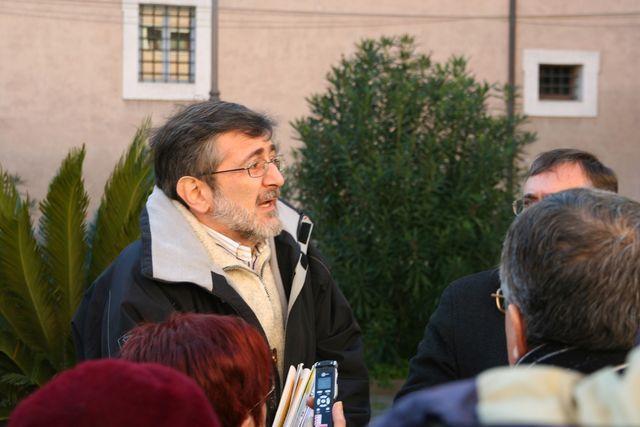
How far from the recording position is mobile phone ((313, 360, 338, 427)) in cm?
273

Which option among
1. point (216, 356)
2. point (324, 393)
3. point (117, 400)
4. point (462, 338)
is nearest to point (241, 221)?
point (324, 393)

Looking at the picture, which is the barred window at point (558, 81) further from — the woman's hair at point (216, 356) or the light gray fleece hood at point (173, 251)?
the woman's hair at point (216, 356)

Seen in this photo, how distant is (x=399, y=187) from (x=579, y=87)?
32.8 ft

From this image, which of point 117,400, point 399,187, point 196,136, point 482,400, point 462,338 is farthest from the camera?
point 399,187

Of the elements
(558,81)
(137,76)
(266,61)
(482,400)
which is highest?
(266,61)

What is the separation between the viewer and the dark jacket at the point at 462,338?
280cm

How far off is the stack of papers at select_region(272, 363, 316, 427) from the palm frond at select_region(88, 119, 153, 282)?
3.99 meters

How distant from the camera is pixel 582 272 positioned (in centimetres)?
182

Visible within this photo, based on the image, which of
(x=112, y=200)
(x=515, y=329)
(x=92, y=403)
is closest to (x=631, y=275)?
(x=515, y=329)

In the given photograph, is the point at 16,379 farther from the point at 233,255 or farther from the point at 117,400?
the point at 117,400

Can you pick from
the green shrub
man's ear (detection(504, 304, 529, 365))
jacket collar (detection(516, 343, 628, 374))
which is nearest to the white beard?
man's ear (detection(504, 304, 529, 365))

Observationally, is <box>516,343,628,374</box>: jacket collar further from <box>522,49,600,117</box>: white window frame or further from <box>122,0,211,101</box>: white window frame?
<box>522,49,600,117</box>: white window frame

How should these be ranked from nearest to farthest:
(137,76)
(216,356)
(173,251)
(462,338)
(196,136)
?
(216,356) → (462,338) → (173,251) → (196,136) → (137,76)

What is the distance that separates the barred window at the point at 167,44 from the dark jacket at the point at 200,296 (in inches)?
537
